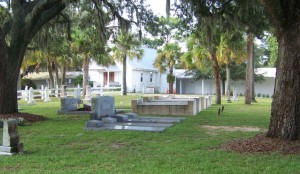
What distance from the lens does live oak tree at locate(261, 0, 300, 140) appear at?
804 centimetres

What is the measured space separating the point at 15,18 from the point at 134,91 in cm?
3175

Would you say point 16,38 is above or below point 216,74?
above

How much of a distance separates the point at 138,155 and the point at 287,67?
379cm

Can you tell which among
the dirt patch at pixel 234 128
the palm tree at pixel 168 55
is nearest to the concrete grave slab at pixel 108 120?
the dirt patch at pixel 234 128

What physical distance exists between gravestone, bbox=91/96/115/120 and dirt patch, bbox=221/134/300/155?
5.95 metres

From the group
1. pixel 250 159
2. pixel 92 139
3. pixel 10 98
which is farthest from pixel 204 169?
pixel 10 98

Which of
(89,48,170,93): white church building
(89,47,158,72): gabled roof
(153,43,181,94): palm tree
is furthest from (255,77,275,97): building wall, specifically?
(89,47,158,72): gabled roof

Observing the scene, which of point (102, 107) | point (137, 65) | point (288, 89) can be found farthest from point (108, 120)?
point (137, 65)

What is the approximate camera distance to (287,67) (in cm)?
811

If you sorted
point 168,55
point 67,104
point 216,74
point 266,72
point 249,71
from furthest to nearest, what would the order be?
point 266,72
point 168,55
point 249,71
point 216,74
point 67,104

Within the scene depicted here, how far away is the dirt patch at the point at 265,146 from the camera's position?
25.2ft

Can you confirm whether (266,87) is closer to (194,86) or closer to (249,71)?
(194,86)

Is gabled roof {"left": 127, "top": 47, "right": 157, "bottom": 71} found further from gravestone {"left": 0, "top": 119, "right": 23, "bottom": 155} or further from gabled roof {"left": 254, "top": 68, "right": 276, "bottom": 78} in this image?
gravestone {"left": 0, "top": 119, "right": 23, "bottom": 155}

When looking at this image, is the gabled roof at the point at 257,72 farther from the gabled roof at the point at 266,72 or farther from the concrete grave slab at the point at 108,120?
the concrete grave slab at the point at 108,120
